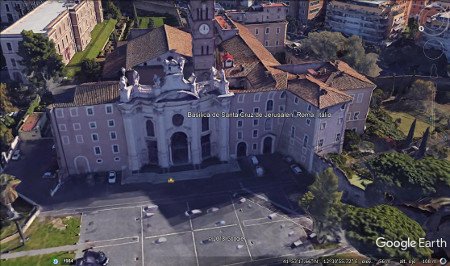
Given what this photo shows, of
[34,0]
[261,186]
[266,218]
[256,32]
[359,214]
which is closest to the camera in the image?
[359,214]

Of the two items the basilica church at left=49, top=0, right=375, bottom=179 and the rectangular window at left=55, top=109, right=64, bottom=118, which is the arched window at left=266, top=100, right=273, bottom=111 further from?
the rectangular window at left=55, top=109, right=64, bottom=118

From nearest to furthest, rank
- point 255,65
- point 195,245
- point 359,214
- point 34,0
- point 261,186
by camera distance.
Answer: point 359,214 < point 195,245 < point 261,186 < point 255,65 < point 34,0

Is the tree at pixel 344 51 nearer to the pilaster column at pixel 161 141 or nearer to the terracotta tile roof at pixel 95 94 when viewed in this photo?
the pilaster column at pixel 161 141

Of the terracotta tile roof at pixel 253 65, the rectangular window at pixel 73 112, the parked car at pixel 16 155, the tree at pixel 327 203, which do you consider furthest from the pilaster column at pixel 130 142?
the tree at pixel 327 203

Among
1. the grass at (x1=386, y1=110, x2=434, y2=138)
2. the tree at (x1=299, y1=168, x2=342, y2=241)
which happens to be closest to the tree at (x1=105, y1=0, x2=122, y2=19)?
the grass at (x1=386, y1=110, x2=434, y2=138)

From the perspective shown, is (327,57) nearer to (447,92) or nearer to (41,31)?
(447,92)

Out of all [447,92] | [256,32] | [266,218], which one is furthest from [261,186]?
[447,92]
